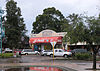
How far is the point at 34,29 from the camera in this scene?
73375 millimetres

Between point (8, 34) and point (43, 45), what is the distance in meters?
10.4

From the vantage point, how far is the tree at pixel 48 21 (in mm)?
69938

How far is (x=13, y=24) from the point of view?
5819 cm

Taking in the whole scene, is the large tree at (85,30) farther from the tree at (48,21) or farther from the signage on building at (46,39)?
the tree at (48,21)

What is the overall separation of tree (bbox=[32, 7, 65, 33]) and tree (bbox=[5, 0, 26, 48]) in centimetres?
1219

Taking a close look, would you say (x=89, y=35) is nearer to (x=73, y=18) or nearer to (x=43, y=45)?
(x=73, y=18)

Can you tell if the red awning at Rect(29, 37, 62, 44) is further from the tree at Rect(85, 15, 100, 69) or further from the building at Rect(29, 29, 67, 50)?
the tree at Rect(85, 15, 100, 69)

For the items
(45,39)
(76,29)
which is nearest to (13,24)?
(45,39)

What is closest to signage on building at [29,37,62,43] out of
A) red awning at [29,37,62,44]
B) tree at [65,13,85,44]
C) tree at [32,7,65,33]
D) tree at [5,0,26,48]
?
red awning at [29,37,62,44]

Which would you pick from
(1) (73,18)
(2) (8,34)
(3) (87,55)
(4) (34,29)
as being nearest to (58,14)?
(4) (34,29)

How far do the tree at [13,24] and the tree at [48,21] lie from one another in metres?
12.2

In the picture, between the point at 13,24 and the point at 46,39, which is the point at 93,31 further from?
the point at 13,24

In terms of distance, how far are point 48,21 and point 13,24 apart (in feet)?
51.9

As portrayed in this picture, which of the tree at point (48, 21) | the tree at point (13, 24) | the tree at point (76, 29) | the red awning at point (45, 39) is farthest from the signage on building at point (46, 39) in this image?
the tree at point (76, 29)
